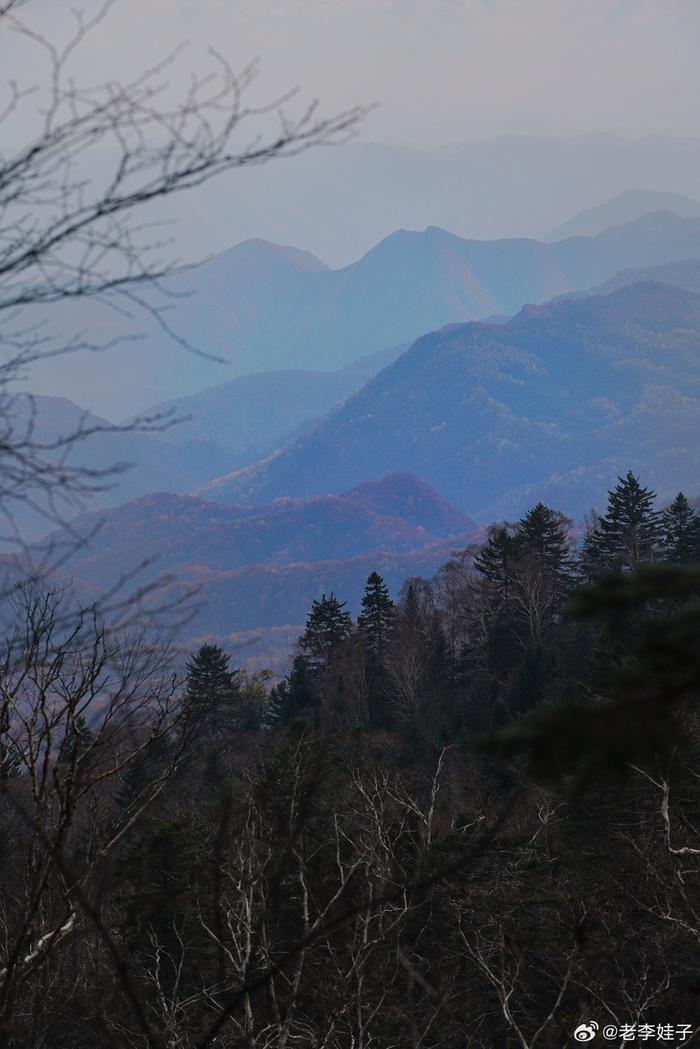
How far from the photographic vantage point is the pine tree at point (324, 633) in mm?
42312

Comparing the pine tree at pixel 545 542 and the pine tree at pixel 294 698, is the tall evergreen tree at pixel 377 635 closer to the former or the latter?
the pine tree at pixel 294 698

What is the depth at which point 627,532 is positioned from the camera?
122 feet

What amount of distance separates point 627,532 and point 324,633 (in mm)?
13755

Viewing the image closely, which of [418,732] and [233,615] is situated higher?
[233,615]

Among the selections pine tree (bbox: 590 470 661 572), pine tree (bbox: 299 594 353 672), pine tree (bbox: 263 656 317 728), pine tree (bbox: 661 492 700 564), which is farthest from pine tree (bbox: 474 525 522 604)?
pine tree (bbox: 263 656 317 728)

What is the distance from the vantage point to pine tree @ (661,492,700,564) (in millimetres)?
32625

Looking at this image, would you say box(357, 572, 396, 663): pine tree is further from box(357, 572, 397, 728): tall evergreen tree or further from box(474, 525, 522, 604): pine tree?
box(474, 525, 522, 604): pine tree

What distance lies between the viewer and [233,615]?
17888 centimetres

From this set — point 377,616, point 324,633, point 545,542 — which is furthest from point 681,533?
point 324,633

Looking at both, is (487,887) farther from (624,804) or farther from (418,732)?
(418,732)

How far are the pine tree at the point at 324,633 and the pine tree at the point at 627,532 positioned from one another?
37.6 feet

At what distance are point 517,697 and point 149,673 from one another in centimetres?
2937

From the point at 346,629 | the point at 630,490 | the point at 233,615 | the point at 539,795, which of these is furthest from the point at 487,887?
the point at 233,615

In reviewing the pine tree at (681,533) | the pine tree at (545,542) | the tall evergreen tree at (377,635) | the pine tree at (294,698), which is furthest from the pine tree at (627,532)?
the pine tree at (294,698)
